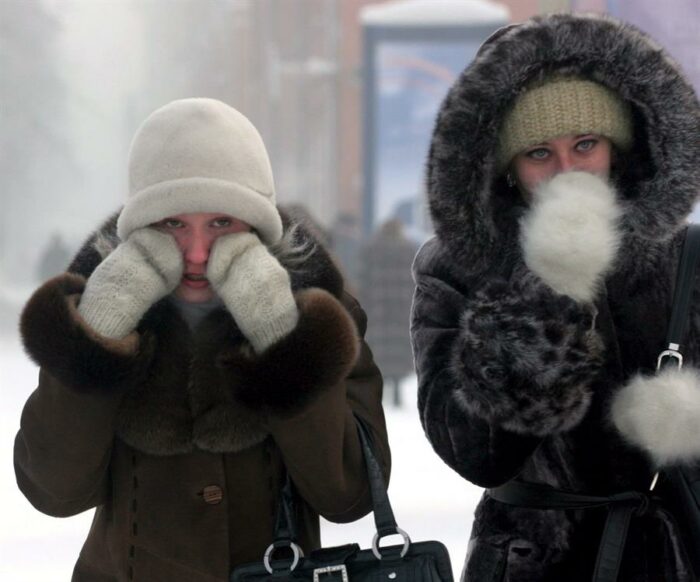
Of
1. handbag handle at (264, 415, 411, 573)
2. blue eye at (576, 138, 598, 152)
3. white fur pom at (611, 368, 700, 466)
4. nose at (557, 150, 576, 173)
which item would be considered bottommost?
handbag handle at (264, 415, 411, 573)

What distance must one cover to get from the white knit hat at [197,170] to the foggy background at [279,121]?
19 cm

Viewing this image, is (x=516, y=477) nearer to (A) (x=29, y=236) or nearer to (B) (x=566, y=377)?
(B) (x=566, y=377)

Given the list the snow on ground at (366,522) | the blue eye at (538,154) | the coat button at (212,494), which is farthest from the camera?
the snow on ground at (366,522)

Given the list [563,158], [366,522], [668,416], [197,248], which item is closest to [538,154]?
[563,158]

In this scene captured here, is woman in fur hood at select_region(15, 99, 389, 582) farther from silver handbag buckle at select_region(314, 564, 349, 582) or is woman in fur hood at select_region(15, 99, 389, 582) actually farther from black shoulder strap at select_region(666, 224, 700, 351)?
black shoulder strap at select_region(666, 224, 700, 351)

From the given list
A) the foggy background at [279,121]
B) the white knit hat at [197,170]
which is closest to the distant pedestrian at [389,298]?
the foggy background at [279,121]

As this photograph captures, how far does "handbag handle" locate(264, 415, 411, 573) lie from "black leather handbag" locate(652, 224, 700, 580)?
0.45 metres

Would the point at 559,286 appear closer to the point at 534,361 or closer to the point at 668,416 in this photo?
the point at 534,361

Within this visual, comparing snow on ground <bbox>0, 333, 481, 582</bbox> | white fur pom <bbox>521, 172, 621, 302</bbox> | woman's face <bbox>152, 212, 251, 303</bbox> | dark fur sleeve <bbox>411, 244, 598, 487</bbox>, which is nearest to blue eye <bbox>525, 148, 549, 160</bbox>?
white fur pom <bbox>521, 172, 621, 302</bbox>

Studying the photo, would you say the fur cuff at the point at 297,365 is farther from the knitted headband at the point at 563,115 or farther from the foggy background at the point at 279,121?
the knitted headband at the point at 563,115

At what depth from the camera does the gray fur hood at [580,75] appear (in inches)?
87.7

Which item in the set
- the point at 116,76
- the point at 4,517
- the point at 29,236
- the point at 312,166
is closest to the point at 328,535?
the point at 4,517

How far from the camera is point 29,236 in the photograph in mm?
16188

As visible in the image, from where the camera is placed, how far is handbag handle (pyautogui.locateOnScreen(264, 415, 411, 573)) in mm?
2033
